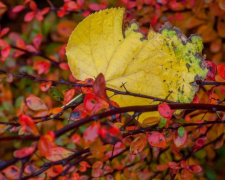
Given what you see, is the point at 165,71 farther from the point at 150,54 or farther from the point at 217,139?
the point at 217,139

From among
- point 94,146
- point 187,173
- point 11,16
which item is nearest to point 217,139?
point 187,173

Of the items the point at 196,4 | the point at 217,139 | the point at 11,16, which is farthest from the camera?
the point at 11,16

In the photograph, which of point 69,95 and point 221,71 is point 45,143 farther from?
point 221,71

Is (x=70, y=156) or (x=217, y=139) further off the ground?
(x=70, y=156)

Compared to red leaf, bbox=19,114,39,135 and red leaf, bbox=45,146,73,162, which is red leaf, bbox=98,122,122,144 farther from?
red leaf, bbox=45,146,73,162

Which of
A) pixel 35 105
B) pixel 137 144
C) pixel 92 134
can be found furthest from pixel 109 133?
pixel 35 105

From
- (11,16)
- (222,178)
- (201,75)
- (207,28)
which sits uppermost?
(201,75)

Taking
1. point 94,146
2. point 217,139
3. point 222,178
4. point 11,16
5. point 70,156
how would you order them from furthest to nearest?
1. point 11,16
2. point 222,178
3. point 217,139
4. point 70,156
5. point 94,146

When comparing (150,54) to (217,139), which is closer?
(150,54)
